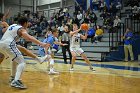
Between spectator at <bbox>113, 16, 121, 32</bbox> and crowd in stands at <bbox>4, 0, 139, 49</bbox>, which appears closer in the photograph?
spectator at <bbox>113, 16, 121, 32</bbox>

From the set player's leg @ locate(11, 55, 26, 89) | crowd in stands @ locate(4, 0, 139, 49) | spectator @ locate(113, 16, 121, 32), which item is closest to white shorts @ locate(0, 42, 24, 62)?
player's leg @ locate(11, 55, 26, 89)

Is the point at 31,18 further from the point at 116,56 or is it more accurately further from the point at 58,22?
the point at 116,56

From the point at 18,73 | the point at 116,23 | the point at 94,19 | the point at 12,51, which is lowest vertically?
the point at 18,73

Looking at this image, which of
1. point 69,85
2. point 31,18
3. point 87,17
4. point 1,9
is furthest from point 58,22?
point 69,85

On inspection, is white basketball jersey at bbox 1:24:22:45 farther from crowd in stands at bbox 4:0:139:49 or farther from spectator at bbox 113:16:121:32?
spectator at bbox 113:16:121:32

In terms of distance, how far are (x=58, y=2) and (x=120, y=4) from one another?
11.9m

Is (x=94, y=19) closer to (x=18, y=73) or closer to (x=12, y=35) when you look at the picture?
(x=12, y=35)

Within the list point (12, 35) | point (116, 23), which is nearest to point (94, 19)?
point (116, 23)

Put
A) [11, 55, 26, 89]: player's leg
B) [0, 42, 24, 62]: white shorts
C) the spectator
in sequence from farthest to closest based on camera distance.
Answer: the spectator, [0, 42, 24, 62]: white shorts, [11, 55, 26, 89]: player's leg

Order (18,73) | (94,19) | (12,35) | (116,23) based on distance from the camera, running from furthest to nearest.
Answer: (94,19) → (116,23) → (12,35) → (18,73)

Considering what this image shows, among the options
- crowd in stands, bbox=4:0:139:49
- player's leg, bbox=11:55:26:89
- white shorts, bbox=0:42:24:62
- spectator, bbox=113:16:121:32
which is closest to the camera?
player's leg, bbox=11:55:26:89

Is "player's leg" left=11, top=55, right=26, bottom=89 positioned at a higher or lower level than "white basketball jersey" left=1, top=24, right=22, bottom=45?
lower

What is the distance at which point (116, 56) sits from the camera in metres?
15.8

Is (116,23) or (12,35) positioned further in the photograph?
(116,23)
